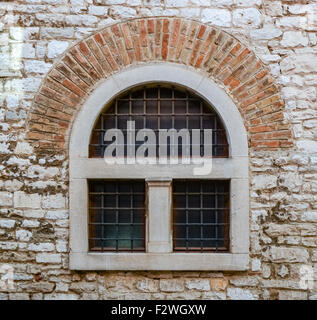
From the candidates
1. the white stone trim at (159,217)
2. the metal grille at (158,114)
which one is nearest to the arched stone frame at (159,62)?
the metal grille at (158,114)

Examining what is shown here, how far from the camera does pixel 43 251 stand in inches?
141

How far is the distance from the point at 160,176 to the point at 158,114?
0.63 metres

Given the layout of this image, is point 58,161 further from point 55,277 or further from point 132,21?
point 132,21

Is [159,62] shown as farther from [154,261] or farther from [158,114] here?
[154,261]

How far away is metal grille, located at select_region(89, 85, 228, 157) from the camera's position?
12.1 ft

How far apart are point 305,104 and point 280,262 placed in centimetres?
155

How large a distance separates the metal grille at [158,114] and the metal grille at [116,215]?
1.23 feet

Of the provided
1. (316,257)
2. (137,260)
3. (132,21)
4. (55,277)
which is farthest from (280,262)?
(132,21)

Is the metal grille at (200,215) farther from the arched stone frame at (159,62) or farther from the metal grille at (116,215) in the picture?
the metal grille at (116,215)

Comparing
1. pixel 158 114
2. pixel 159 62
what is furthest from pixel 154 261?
pixel 159 62

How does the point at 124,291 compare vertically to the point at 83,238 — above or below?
below

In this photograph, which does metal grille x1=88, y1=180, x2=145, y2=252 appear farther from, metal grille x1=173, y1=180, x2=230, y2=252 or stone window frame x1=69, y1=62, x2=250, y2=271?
metal grille x1=173, y1=180, x2=230, y2=252

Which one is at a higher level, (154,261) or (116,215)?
(116,215)

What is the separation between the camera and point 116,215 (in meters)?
3.68
